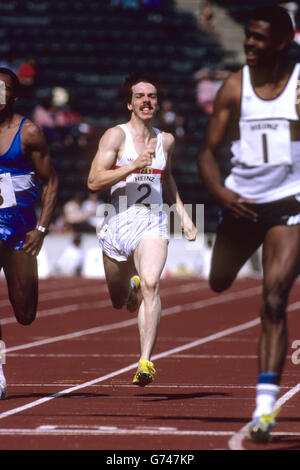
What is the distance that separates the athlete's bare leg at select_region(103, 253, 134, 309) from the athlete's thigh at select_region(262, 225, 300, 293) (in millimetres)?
2721

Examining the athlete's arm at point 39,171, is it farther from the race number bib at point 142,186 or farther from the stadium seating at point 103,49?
the stadium seating at point 103,49

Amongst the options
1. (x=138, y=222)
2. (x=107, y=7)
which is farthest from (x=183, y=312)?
(x=107, y=7)

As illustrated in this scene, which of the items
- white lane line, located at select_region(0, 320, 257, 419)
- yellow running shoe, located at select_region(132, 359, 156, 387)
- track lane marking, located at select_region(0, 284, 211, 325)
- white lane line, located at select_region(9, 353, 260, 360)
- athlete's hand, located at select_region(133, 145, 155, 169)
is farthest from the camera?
track lane marking, located at select_region(0, 284, 211, 325)

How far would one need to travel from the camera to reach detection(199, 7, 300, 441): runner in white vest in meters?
6.52

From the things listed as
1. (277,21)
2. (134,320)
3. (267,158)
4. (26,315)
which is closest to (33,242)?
(26,315)

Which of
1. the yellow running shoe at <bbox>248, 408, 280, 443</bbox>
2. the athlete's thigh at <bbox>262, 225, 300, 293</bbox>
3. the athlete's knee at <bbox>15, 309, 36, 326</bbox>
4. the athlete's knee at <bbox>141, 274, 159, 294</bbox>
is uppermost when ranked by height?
the athlete's knee at <bbox>141, 274, 159, 294</bbox>

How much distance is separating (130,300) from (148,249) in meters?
1.15

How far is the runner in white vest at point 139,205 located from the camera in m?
8.90

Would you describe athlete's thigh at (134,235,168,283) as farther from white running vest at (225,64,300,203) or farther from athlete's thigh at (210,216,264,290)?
white running vest at (225,64,300,203)

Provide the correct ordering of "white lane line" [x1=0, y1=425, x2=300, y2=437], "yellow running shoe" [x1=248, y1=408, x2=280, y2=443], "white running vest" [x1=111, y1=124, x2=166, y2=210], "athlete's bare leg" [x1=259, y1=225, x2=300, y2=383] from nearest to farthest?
"yellow running shoe" [x1=248, y1=408, x2=280, y2=443]
"athlete's bare leg" [x1=259, y1=225, x2=300, y2=383]
"white lane line" [x1=0, y1=425, x2=300, y2=437]
"white running vest" [x1=111, y1=124, x2=166, y2=210]

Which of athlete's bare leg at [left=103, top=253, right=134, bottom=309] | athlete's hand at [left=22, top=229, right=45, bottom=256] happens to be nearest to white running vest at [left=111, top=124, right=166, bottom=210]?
athlete's bare leg at [left=103, top=253, right=134, bottom=309]

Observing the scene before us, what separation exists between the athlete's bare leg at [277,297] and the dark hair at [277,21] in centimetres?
102

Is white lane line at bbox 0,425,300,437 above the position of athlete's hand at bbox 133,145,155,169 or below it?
below
